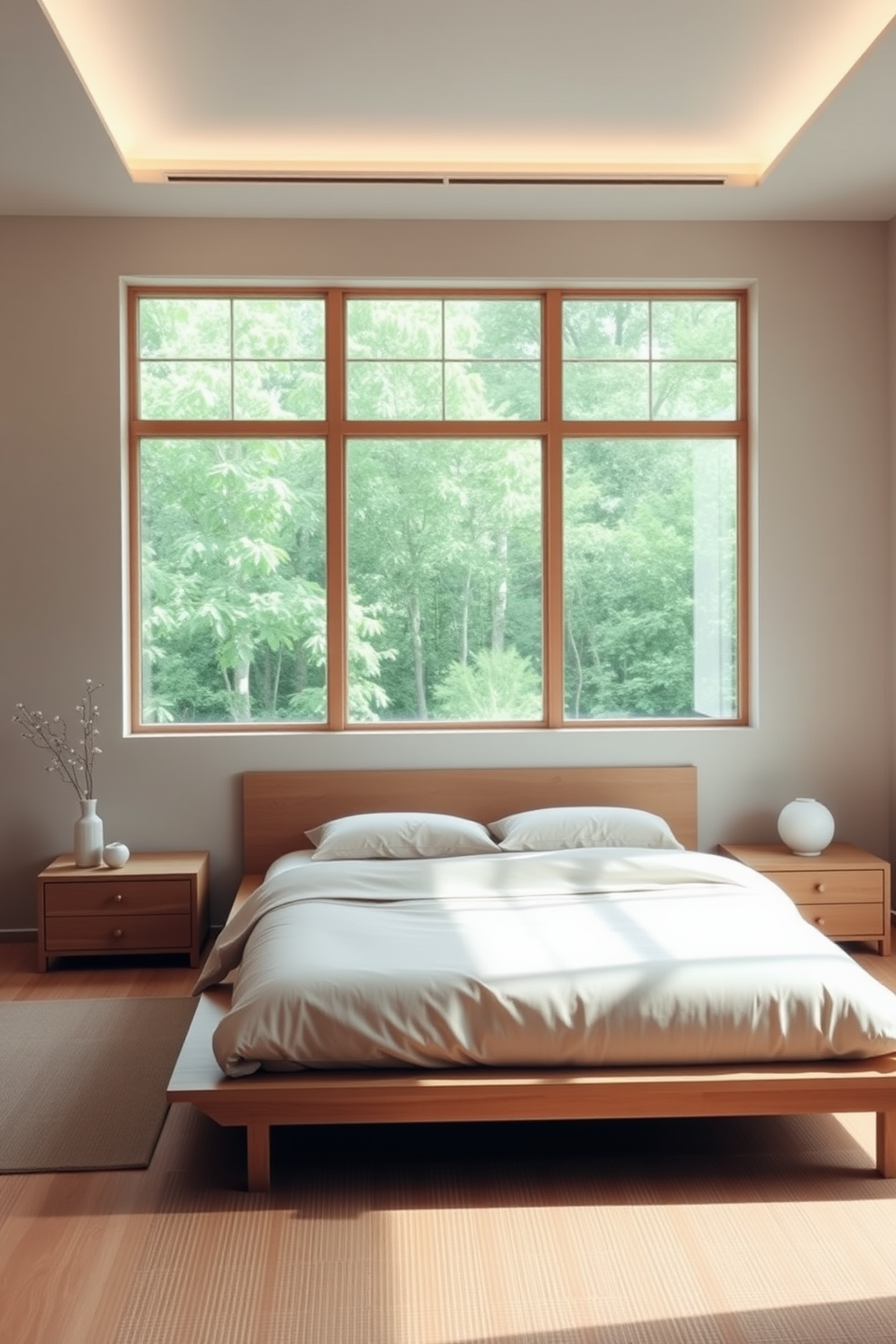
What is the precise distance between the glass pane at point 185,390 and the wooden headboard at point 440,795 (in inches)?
57.9

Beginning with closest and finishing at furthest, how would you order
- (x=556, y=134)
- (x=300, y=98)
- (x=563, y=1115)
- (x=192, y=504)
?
(x=563, y=1115) < (x=300, y=98) < (x=556, y=134) < (x=192, y=504)

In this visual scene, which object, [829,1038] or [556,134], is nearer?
[829,1038]

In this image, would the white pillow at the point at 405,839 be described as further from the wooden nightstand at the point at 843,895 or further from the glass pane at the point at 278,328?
the glass pane at the point at 278,328

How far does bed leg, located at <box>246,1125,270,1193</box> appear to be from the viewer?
8.32 ft

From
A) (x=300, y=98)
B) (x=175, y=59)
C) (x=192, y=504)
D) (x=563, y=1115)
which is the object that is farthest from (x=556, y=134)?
(x=563, y=1115)

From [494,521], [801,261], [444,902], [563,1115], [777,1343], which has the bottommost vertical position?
[777,1343]

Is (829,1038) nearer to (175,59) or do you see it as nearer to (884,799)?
(884,799)

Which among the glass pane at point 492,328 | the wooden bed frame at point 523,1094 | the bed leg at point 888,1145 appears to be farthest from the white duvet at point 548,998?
the glass pane at point 492,328

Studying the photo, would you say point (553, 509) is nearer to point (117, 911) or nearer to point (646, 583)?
point (646, 583)

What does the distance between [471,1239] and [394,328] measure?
353 centimetres

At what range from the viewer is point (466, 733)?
4.73 metres

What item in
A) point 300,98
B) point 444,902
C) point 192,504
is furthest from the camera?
point 192,504

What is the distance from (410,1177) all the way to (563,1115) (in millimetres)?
367

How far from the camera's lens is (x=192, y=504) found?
15.6 feet
